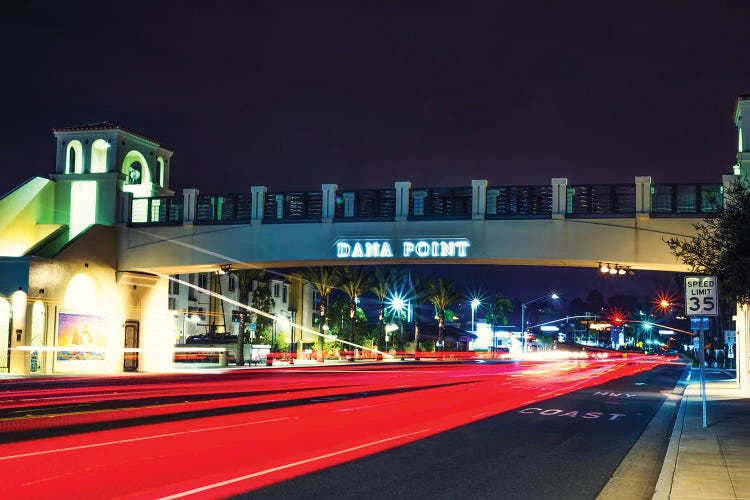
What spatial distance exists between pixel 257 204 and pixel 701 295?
25.9 metres

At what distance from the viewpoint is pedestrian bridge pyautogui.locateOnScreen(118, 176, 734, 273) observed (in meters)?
35.6

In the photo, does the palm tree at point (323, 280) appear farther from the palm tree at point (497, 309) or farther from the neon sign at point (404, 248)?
the palm tree at point (497, 309)

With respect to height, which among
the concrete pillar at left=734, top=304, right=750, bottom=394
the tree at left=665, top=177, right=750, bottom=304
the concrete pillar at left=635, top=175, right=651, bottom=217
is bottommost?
the concrete pillar at left=734, top=304, right=750, bottom=394

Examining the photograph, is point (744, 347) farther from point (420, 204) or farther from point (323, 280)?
point (323, 280)

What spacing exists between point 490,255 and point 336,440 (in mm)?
23247

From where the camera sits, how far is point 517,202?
123ft

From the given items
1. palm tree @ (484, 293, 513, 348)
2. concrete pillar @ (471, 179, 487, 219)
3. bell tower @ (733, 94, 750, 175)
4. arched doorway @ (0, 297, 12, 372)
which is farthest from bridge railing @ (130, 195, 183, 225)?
palm tree @ (484, 293, 513, 348)

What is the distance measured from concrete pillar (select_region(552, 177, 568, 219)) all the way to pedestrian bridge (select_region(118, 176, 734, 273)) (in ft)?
0.14

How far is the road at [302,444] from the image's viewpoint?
408 inches

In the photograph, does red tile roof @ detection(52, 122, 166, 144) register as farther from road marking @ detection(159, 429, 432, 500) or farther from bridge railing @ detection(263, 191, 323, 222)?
road marking @ detection(159, 429, 432, 500)

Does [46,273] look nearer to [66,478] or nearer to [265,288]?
[66,478]

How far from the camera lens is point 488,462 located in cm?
1293

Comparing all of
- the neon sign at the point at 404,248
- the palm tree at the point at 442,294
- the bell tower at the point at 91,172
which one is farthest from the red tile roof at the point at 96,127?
the palm tree at the point at 442,294

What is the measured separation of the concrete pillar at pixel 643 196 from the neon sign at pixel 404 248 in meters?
7.14
